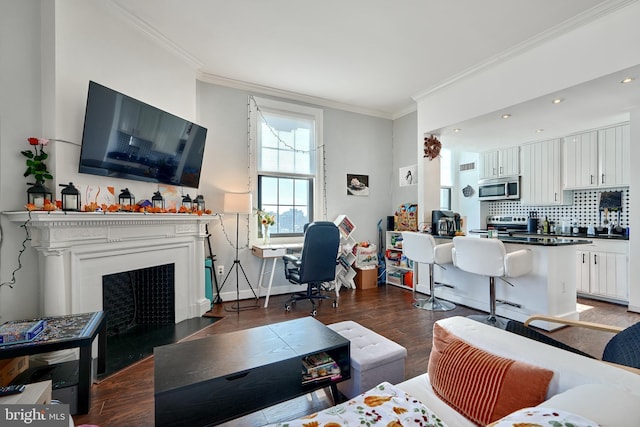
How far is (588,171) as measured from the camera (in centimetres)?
419

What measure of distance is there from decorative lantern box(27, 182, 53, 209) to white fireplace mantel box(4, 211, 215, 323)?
141 millimetres

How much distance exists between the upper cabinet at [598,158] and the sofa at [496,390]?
4246mm

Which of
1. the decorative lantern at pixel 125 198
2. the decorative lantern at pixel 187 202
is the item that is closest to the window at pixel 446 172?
the decorative lantern at pixel 187 202

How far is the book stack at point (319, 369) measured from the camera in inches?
60.7

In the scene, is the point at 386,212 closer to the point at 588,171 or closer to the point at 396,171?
the point at 396,171

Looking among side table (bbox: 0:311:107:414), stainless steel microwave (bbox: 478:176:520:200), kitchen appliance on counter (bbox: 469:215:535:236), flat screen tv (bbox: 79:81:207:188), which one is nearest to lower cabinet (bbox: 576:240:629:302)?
kitchen appliance on counter (bbox: 469:215:535:236)

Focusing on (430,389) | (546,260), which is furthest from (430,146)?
(430,389)

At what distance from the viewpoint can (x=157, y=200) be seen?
2908 millimetres

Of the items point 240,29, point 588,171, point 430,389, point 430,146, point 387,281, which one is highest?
point 240,29

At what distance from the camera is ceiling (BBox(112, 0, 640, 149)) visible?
8.23ft

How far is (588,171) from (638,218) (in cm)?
115

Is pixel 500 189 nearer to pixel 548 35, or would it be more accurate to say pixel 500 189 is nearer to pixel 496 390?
pixel 548 35

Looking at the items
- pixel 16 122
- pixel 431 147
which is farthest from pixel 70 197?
pixel 431 147

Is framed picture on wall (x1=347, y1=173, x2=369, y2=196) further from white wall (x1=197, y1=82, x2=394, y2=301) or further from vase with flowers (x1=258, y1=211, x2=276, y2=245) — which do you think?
vase with flowers (x1=258, y1=211, x2=276, y2=245)
